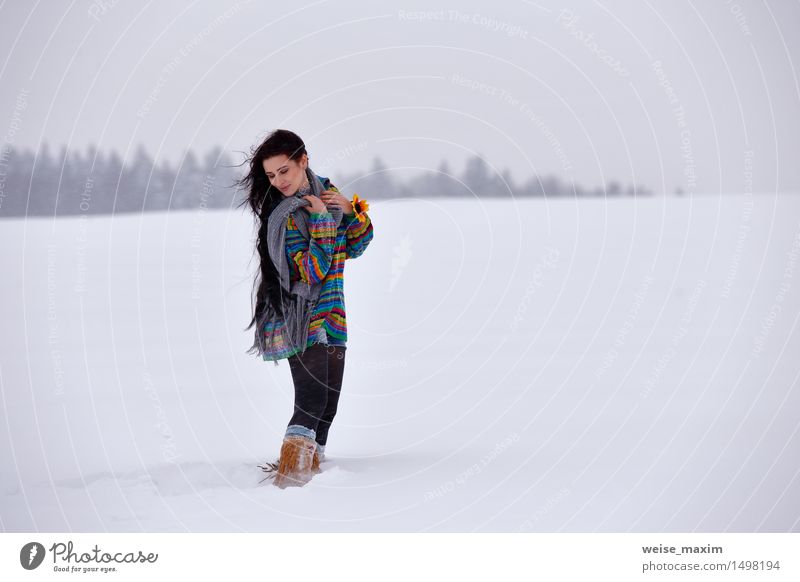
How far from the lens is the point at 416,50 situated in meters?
7.07

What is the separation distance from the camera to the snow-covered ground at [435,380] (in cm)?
420

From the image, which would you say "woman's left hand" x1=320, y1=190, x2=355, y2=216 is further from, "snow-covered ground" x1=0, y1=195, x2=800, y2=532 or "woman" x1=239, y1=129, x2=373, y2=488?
"snow-covered ground" x1=0, y1=195, x2=800, y2=532

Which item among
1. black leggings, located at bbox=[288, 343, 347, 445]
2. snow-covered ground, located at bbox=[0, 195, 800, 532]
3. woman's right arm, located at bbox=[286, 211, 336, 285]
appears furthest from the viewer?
snow-covered ground, located at bbox=[0, 195, 800, 532]

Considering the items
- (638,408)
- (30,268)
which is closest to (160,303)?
(30,268)

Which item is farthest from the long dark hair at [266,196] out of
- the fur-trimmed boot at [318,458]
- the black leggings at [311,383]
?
the fur-trimmed boot at [318,458]

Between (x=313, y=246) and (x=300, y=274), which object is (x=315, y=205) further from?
(x=300, y=274)

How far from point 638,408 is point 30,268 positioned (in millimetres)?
5832

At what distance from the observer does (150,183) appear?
8930 mm

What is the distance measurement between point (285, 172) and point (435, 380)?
2309 mm

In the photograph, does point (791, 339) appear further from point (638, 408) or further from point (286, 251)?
point (286, 251)

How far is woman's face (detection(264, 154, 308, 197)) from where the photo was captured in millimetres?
4023
